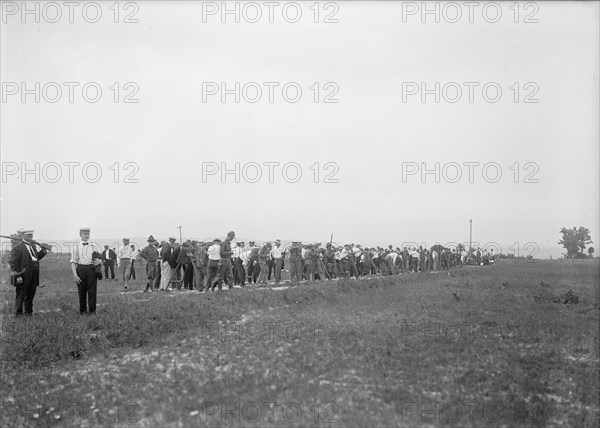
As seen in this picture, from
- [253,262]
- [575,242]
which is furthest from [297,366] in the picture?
[575,242]

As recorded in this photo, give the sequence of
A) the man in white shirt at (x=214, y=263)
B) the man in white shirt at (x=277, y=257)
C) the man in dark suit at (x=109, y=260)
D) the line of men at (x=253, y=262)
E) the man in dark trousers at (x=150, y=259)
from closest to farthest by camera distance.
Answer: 1. the man in white shirt at (x=214, y=263)
2. the line of men at (x=253, y=262)
3. the man in dark trousers at (x=150, y=259)
4. the man in white shirt at (x=277, y=257)
5. the man in dark suit at (x=109, y=260)

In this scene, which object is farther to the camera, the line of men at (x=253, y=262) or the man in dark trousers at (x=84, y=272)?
the line of men at (x=253, y=262)

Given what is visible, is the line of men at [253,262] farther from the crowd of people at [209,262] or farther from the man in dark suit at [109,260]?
the man in dark suit at [109,260]

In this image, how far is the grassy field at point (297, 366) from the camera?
705 cm

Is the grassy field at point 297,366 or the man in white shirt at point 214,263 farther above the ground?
the man in white shirt at point 214,263

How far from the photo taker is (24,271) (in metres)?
12.6

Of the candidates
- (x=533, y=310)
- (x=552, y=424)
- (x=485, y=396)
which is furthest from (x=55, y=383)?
(x=533, y=310)

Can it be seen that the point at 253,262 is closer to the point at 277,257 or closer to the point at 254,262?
the point at 254,262

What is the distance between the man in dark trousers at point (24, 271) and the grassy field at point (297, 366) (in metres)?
0.46

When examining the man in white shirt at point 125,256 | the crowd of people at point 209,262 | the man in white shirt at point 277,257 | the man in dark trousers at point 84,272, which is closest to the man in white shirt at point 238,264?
the crowd of people at point 209,262

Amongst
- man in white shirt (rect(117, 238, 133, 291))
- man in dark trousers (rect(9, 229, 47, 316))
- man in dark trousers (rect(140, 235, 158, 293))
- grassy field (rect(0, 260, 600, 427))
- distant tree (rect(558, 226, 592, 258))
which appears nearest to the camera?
grassy field (rect(0, 260, 600, 427))

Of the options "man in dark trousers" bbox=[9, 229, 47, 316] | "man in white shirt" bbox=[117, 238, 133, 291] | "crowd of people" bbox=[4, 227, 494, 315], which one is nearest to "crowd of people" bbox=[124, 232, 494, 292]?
"crowd of people" bbox=[4, 227, 494, 315]

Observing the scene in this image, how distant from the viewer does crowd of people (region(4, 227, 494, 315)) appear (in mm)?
12906

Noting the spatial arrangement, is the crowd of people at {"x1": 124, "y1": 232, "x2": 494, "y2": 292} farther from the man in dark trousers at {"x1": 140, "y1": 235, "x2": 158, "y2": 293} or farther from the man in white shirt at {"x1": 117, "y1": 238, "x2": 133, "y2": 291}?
the man in white shirt at {"x1": 117, "y1": 238, "x2": 133, "y2": 291}
